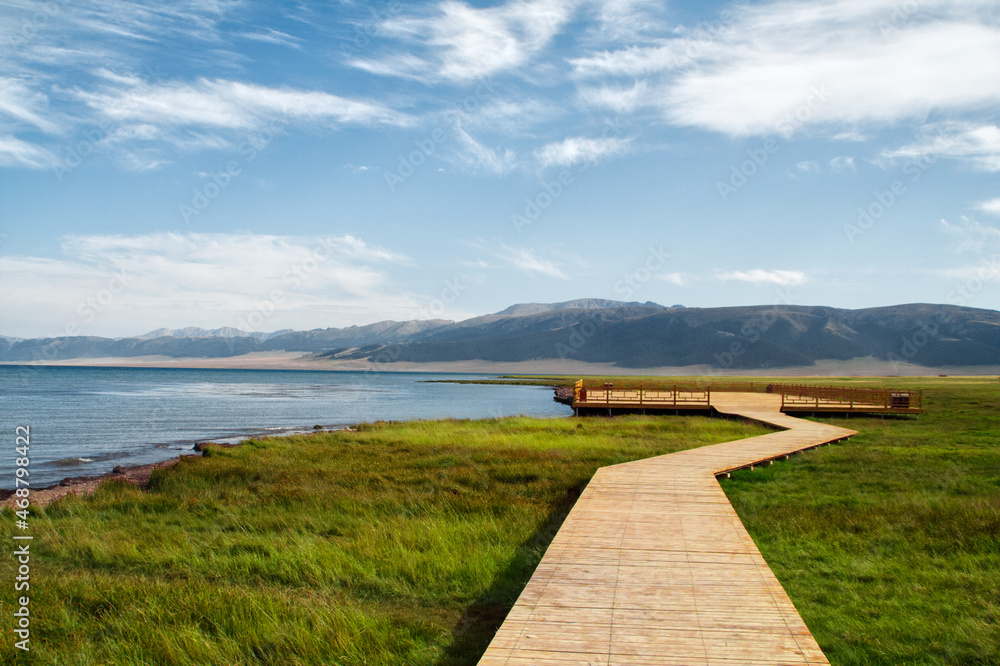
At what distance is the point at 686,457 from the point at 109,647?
43.6 feet

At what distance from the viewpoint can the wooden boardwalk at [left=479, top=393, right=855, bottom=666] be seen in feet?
17.0

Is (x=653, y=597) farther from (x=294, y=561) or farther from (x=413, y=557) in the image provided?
(x=294, y=561)

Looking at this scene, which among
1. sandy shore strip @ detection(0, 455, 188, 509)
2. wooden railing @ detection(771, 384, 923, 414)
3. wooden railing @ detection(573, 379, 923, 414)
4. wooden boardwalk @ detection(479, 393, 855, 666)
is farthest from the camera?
wooden railing @ detection(573, 379, 923, 414)

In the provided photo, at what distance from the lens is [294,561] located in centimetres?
923

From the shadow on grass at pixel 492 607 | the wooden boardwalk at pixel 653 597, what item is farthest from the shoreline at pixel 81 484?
the wooden boardwalk at pixel 653 597

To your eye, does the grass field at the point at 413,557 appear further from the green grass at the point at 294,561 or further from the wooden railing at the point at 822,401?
the wooden railing at the point at 822,401

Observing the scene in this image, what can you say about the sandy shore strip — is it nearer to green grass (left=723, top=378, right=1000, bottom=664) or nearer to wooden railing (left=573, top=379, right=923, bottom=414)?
green grass (left=723, top=378, right=1000, bottom=664)

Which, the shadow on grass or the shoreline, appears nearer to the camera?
the shadow on grass

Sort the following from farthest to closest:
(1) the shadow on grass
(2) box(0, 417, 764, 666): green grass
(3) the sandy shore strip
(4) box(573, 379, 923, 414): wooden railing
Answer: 1. (4) box(573, 379, 923, 414): wooden railing
2. (3) the sandy shore strip
3. (2) box(0, 417, 764, 666): green grass
4. (1) the shadow on grass

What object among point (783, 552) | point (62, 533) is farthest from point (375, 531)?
point (783, 552)

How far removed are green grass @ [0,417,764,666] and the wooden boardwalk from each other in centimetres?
99

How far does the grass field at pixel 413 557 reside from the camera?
6.64m

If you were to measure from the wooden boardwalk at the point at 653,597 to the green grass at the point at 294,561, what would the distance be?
99 centimetres

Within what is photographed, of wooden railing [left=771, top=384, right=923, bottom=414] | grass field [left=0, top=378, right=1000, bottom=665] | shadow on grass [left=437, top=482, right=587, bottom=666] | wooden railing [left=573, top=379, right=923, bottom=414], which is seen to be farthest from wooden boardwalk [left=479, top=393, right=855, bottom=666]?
wooden railing [left=771, top=384, right=923, bottom=414]
